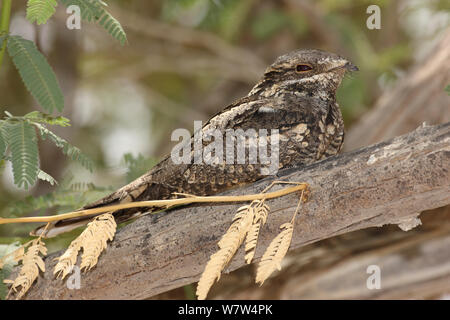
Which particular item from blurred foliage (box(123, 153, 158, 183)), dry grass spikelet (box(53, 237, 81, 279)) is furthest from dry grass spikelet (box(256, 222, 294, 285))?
blurred foliage (box(123, 153, 158, 183))

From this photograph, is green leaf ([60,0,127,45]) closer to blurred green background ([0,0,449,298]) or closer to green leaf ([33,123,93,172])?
green leaf ([33,123,93,172])

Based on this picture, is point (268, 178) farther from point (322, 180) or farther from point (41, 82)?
point (41, 82)

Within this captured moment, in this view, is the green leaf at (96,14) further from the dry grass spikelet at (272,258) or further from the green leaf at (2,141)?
the dry grass spikelet at (272,258)

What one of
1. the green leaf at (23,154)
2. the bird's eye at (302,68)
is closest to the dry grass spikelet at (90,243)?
the green leaf at (23,154)

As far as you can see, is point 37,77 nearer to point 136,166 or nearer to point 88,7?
point 88,7

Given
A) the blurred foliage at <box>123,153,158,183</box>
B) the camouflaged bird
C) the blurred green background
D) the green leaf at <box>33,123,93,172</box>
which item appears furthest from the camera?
the blurred green background

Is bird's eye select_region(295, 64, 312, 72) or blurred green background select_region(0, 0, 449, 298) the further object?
blurred green background select_region(0, 0, 449, 298)
